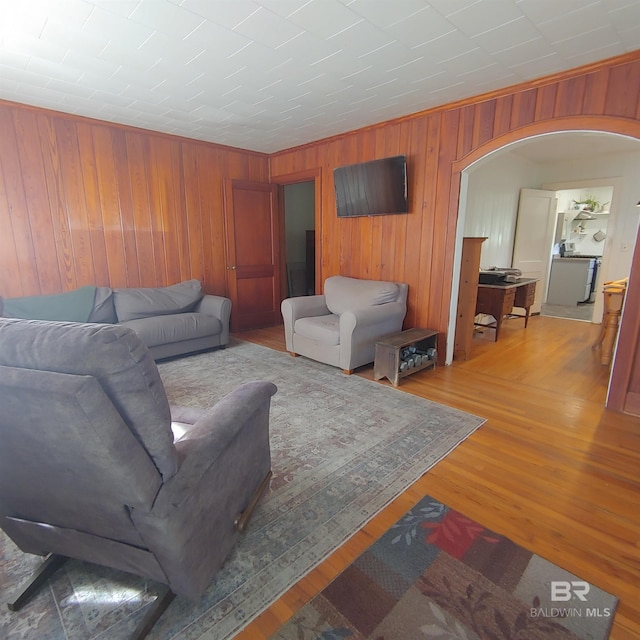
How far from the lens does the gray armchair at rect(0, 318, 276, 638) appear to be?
873 millimetres

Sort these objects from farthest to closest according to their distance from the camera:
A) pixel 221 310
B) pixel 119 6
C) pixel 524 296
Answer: pixel 524 296 < pixel 221 310 < pixel 119 6

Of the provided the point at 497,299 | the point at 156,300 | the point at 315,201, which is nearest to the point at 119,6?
the point at 156,300

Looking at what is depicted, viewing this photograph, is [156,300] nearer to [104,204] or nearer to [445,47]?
[104,204]

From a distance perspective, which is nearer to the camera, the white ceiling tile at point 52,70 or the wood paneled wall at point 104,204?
the white ceiling tile at point 52,70

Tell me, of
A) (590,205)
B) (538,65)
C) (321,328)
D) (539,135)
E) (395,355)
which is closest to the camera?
(538,65)

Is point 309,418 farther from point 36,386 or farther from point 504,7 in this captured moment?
point 504,7

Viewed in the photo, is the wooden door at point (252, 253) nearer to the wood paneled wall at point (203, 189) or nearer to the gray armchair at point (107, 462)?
the wood paneled wall at point (203, 189)

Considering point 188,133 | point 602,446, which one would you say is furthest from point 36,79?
point 602,446

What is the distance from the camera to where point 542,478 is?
1917mm

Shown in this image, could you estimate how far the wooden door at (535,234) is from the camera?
580 cm

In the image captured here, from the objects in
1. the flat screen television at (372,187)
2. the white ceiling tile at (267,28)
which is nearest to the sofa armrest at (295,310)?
the flat screen television at (372,187)

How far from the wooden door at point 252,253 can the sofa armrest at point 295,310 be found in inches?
53.6

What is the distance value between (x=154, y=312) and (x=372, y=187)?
8.88 feet

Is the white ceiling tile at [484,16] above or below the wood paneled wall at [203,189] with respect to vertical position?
above
